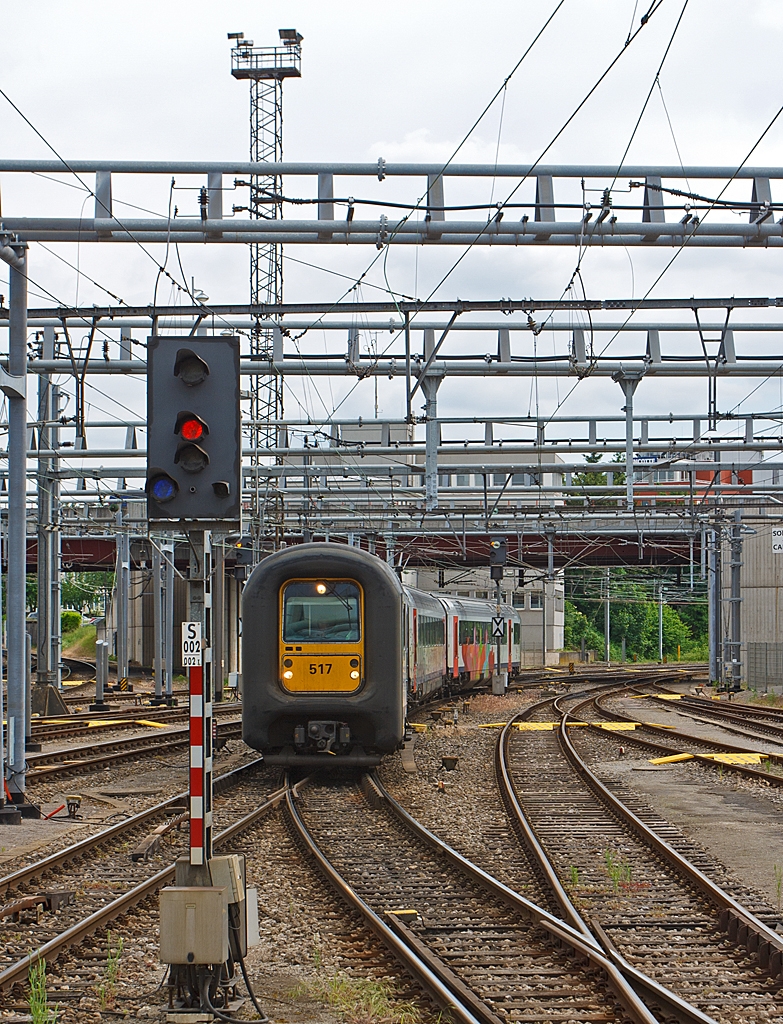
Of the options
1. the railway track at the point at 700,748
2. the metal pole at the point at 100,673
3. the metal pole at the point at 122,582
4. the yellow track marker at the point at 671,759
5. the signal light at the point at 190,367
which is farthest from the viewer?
the metal pole at the point at 122,582

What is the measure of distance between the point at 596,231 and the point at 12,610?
7465 millimetres

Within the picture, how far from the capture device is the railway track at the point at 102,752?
686 inches

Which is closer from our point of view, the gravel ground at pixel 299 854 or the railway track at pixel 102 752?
the gravel ground at pixel 299 854

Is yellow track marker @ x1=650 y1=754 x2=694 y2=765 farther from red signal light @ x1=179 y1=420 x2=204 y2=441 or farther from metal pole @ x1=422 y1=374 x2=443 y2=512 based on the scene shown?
red signal light @ x1=179 y1=420 x2=204 y2=441

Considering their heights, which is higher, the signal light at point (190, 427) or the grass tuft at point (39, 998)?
the signal light at point (190, 427)

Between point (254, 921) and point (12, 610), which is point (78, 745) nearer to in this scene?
point (12, 610)

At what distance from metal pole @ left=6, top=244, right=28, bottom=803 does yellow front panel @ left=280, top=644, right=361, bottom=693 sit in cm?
305

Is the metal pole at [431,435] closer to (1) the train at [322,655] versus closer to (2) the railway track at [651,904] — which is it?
(1) the train at [322,655]

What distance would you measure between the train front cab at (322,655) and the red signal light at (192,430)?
28.0ft

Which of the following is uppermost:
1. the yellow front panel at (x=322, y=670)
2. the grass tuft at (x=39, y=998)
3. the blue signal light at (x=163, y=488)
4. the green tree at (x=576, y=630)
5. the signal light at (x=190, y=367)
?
the signal light at (x=190, y=367)

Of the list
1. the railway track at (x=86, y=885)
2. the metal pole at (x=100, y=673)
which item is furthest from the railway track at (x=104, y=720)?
the railway track at (x=86, y=885)

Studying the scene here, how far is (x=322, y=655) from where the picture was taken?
49.5 feet

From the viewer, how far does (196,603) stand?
6723 millimetres

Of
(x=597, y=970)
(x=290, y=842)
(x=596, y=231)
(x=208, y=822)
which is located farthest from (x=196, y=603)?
(x=596, y=231)
